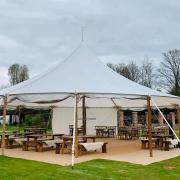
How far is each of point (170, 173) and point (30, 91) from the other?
164 inches

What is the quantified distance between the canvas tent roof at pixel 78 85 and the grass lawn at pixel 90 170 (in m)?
1.82

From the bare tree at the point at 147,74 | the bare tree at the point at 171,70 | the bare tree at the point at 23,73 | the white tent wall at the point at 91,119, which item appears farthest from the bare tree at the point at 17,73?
the white tent wall at the point at 91,119

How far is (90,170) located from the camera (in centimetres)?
736

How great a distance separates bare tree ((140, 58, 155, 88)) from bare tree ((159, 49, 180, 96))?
1848mm

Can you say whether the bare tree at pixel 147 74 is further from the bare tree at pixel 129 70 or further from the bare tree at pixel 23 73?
the bare tree at pixel 23 73

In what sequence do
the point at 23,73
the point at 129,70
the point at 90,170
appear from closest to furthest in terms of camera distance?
1. the point at 90,170
2. the point at 129,70
3. the point at 23,73

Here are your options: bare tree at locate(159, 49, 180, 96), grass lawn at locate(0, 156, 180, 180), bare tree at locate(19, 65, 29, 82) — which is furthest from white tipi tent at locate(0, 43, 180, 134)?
bare tree at locate(19, 65, 29, 82)

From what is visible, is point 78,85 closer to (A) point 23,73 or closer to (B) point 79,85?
(B) point 79,85

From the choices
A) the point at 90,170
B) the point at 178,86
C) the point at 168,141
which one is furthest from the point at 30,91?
the point at 178,86


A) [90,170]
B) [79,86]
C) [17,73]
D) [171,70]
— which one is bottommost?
[90,170]

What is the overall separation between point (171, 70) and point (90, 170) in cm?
2882

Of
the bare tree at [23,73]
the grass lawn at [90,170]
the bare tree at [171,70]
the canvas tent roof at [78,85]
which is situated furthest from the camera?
the bare tree at [23,73]

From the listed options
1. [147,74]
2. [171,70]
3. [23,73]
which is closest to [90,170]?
[171,70]

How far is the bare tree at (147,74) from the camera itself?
123 feet
